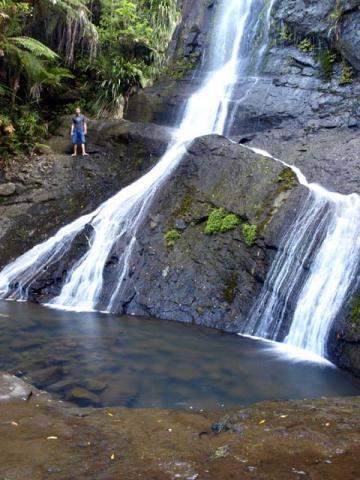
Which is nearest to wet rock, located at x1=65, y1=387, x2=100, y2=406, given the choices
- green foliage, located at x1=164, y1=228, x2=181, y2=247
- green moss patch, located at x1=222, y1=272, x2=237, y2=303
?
green moss patch, located at x1=222, y1=272, x2=237, y2=303

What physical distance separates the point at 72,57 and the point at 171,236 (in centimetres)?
929

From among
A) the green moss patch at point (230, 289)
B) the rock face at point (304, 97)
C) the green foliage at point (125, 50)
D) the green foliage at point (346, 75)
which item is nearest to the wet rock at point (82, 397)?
the green moss patch at point (230, 289)

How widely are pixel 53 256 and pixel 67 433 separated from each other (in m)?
6.94

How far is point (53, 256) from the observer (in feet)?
35.2

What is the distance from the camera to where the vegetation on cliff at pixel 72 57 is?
14.0 meters

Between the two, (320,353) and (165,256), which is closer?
(320,353)

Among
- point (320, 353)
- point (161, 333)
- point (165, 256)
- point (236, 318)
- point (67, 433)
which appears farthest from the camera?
point (165, 256)

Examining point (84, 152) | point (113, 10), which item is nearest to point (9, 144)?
point (84, 152)

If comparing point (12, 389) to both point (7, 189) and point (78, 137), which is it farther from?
point (78, 137)

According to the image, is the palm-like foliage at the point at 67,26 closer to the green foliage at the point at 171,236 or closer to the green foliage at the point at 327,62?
the green foliage at the point at 327,62

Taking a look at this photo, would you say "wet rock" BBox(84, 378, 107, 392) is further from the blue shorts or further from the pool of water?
the blue shorts

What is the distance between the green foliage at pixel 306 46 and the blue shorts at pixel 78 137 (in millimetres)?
6797

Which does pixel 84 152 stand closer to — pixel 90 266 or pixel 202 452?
pixel 90 266

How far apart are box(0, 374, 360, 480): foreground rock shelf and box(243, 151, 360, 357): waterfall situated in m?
2.77
